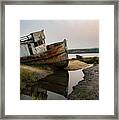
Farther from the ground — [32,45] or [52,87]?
[32,45]

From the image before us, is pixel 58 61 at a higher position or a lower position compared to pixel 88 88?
higher

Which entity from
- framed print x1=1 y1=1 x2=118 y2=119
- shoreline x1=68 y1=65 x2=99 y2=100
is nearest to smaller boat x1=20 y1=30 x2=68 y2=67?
framed print x1=1 y1=1 x2=118 y2=119

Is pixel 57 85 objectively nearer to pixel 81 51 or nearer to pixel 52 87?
pixel 52 87

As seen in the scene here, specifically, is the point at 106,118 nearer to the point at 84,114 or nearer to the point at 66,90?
the point at 84,114

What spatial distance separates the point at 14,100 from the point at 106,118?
38 centimetres

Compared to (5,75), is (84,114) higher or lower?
lower

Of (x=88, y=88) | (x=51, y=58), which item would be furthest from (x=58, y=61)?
(x=88, y=88)

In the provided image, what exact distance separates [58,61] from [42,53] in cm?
7

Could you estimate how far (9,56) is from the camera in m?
1.36

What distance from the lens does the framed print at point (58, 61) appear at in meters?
1.35

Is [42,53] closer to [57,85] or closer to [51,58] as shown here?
[51,58]

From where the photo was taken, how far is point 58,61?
135cm

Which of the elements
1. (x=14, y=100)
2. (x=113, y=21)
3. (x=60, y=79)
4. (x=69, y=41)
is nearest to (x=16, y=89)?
(x=14, y=100)

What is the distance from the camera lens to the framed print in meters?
1.35
